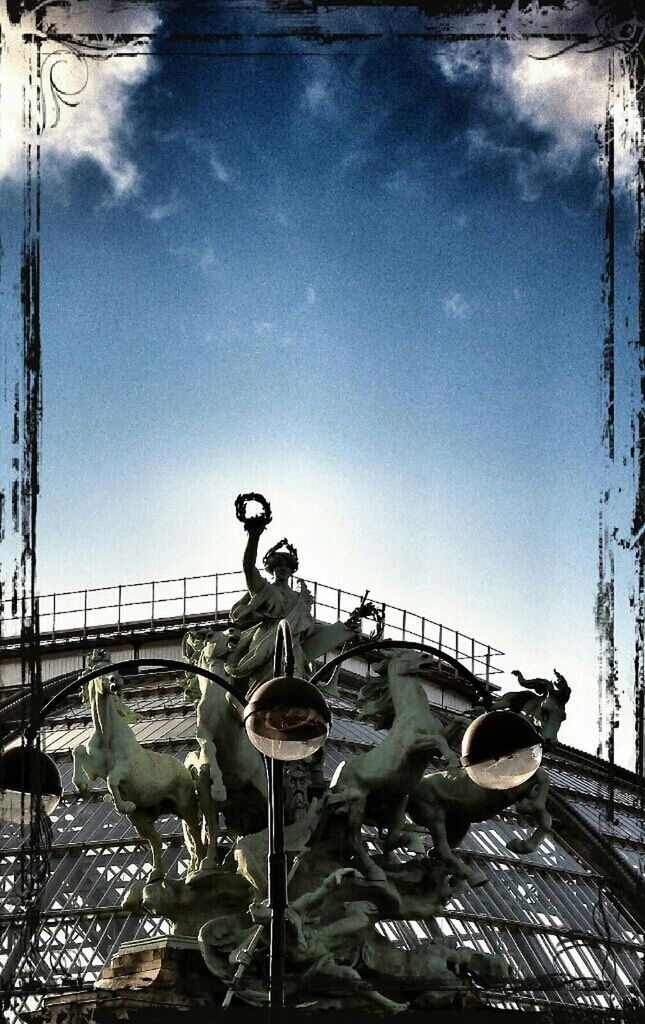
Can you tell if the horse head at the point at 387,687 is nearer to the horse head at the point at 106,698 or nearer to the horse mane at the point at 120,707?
the horse mane at the point at 120,707

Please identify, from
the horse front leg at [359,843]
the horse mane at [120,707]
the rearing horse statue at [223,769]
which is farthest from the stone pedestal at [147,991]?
the horse mane at [120,707]

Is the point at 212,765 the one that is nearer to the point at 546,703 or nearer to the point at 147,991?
the point at 147,991

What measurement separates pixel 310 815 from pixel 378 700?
232 cm

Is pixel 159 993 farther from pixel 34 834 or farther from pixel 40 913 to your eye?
pixel 40 913

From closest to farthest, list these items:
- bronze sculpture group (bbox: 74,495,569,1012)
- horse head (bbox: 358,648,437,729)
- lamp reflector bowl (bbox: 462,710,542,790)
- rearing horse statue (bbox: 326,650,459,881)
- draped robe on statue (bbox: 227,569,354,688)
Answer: lamp reflector bowl (bbox: 462,710,542,790) < bronze sculpture group (bbox: 74,495,569,1012) < rearing horse statue (bbox: 326,650,459,881) < draped robe on statue (bbox: 227,569,354,688) < horse head (bbox: 358,648,437,729)

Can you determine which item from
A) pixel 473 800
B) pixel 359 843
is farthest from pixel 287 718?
pixel 473 800

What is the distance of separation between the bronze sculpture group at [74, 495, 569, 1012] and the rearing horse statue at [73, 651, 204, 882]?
0.8 inches

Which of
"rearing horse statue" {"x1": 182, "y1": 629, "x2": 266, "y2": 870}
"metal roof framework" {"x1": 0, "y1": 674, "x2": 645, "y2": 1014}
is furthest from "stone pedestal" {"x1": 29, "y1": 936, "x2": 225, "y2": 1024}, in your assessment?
"metal roof framework" {"x1": 0, "y1": 674, "x2": 645, "y2": 1014}

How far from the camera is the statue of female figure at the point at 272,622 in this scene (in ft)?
115

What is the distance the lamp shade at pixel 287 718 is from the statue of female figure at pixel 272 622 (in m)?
11.1

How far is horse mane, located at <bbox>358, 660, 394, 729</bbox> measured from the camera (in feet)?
117

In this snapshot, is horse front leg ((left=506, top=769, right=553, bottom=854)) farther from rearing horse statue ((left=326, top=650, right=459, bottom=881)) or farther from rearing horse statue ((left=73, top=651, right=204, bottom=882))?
rearing horse statue ((left=73, top=651, right=204, bottom=882))

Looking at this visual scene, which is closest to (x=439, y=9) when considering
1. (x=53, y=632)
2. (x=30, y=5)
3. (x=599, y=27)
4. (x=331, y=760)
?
(x=599, y=27)

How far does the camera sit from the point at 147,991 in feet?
108
